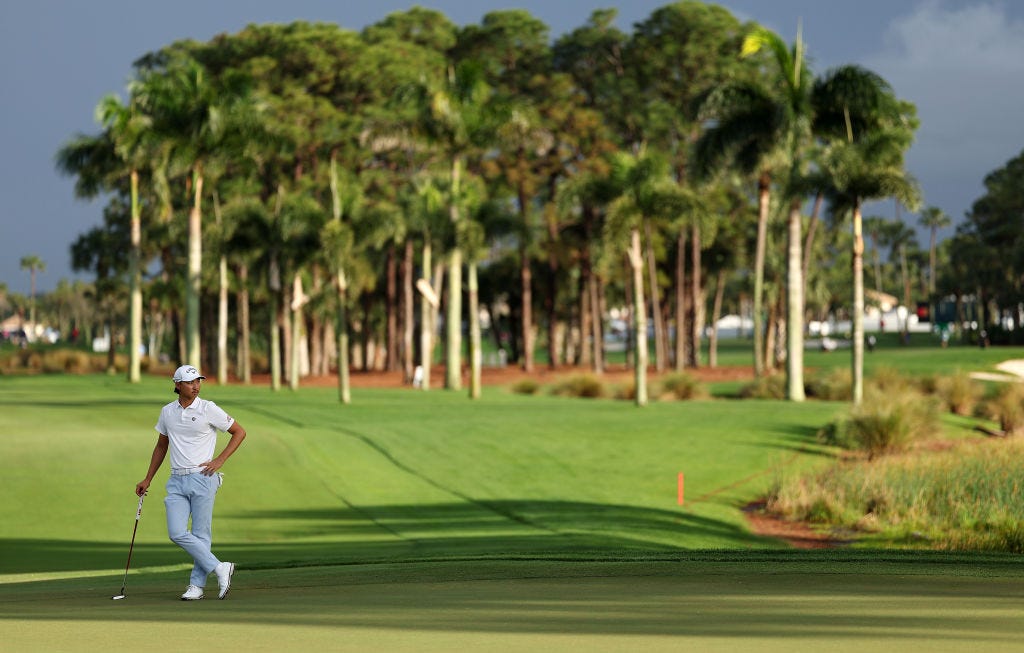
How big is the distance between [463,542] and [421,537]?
3.35 feet

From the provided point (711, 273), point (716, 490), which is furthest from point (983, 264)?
point (716, 490)

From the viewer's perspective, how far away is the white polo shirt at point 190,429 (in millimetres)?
10797

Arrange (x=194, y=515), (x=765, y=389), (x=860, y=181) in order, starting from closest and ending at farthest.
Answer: (x=194, y=515) → (x=860, y=181) → (x=765, y=389)

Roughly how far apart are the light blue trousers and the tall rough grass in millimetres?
12153

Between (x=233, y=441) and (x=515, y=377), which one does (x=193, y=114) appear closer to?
(x=515, y=377)

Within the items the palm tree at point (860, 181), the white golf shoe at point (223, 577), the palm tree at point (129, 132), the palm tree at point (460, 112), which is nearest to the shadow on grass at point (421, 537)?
the white golf shoe at point (223, 577)

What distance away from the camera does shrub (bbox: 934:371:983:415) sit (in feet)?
139

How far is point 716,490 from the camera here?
2761 cm

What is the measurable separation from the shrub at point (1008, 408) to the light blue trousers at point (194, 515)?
96.1ft

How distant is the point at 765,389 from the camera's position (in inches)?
1925

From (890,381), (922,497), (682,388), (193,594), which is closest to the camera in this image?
(193,594)

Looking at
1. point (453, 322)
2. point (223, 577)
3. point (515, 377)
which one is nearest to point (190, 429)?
point (223, 577)

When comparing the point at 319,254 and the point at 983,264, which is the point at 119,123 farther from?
the point at 983,264

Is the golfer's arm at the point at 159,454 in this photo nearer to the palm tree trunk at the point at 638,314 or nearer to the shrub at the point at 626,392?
the palm tree trunk at the point at 638,314
